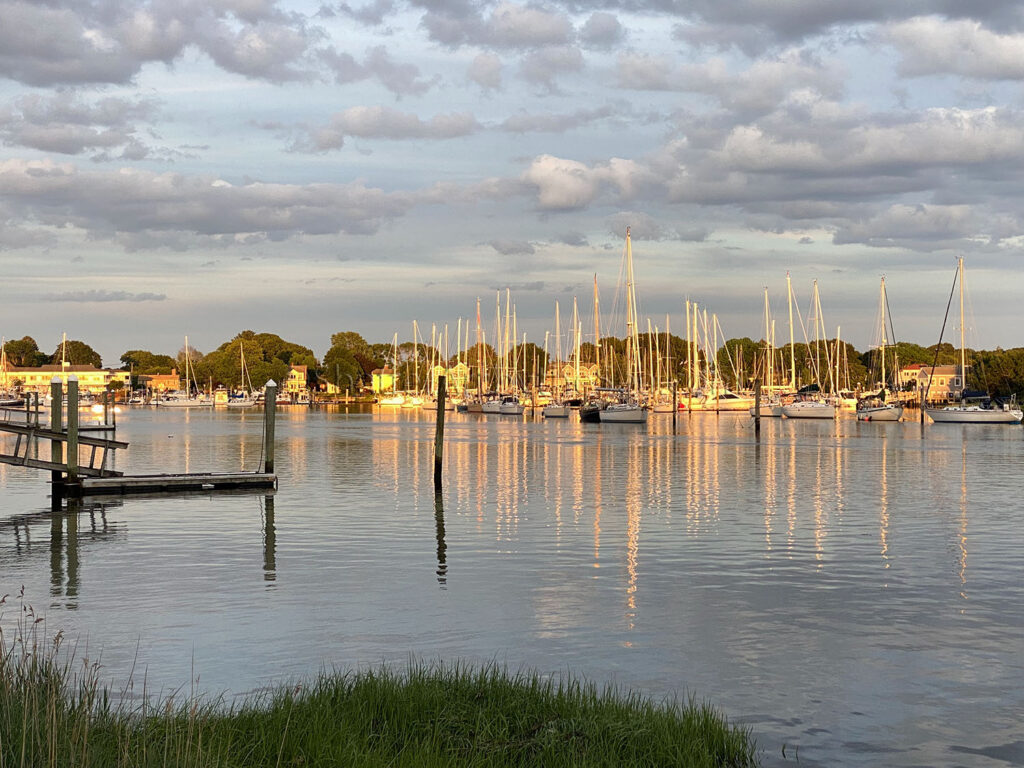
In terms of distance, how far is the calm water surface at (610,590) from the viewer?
48.2 ft

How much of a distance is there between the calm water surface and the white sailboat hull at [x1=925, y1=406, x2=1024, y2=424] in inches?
3260

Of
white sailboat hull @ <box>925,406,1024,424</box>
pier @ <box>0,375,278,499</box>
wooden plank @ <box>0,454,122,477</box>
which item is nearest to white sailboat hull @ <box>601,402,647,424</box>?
white sailboat hull @ <box>925,406,1024,424</box>

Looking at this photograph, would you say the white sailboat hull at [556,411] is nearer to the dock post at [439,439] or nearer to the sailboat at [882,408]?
the sailboat at [882,408]

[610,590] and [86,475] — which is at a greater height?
[86,475]

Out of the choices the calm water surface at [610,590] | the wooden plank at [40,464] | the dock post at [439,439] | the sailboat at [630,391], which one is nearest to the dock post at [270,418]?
the calm water surface at [610,590]

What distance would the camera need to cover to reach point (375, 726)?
1166 cm

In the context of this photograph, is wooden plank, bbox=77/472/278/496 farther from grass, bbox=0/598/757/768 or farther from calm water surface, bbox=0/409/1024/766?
grass, bbox=0/598/757/768

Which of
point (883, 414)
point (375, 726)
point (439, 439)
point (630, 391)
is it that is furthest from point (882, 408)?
point (375, 726)

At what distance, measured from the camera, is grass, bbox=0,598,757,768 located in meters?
9.09

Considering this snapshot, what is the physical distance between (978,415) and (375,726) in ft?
410

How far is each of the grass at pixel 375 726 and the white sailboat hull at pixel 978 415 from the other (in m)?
121

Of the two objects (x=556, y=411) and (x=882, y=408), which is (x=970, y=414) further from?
(x=556, y=411)

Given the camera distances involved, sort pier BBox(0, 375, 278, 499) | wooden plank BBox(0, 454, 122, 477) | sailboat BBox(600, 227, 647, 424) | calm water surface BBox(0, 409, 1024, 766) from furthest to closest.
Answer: sailboat BBox(600, 227, 647, 424) → pier BBox(0, 375, 278, 499) → wooden plank BBox(0, 454, 122, 477) → calm water surface BBox(0, 409, 1024, 766)

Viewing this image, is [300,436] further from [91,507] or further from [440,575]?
[440,575]
